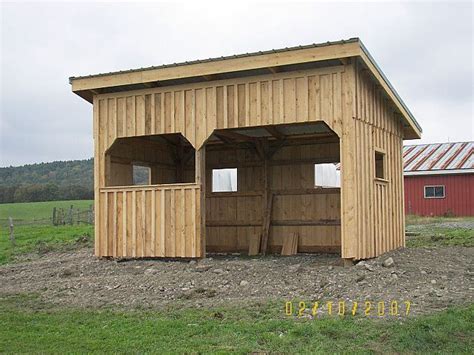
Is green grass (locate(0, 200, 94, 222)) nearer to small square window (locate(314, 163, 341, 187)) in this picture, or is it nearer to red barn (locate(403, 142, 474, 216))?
red barn (locate(403, 142, 474, 216))

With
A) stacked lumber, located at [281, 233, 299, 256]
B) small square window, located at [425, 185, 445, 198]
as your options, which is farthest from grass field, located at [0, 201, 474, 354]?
small square window, located at [425, 185, 445, 198]

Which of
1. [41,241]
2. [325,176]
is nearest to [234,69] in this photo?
[325,176]

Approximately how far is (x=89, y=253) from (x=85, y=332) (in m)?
9.01

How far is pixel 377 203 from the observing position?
1331cm

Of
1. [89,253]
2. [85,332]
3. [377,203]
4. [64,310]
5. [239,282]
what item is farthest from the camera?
[89,253]

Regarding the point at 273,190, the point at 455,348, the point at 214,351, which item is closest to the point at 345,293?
the point at 455,348

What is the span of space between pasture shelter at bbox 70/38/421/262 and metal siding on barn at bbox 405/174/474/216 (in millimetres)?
13513

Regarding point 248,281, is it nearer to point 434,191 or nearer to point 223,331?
point 223,331


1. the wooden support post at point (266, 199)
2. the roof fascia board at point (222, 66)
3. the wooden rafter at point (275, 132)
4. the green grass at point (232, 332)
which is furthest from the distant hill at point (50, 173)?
the green grass at point (232, 332)

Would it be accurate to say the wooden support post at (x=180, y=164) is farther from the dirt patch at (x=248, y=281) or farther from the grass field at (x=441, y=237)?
the grass field at (x=441, y=237)

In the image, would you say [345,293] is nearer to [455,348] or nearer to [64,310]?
[455,348]

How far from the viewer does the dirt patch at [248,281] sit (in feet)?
31.3
